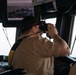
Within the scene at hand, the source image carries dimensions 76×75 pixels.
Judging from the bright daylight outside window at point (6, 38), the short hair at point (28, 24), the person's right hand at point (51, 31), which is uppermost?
the short hair at point (28, 24)

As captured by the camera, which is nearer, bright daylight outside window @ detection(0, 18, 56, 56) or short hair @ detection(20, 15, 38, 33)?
short hair @ detection(20, 15, 38, 33)

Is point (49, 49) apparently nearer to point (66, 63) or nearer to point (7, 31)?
point (66, 63)

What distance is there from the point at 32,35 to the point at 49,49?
11.2 inches

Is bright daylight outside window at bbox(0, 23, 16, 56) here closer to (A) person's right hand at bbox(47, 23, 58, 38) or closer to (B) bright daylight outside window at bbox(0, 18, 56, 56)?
(B) bright daylight outside window at bbox(0, 18, 56, 56)

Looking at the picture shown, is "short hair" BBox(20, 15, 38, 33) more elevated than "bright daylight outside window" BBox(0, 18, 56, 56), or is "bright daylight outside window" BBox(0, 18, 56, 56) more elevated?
"short hair" BBox(20, 15, 38, 33)

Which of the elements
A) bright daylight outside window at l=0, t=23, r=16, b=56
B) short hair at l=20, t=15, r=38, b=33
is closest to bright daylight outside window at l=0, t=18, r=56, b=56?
bright daylight outside window at l=0, t=23, r=16, b=56

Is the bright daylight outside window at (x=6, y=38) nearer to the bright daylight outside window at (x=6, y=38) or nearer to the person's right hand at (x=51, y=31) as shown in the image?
the bright daylight outside window at (x=6, y=38)

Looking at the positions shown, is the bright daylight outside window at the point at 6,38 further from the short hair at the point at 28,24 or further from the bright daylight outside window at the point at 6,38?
the short hair at the point at 28,24

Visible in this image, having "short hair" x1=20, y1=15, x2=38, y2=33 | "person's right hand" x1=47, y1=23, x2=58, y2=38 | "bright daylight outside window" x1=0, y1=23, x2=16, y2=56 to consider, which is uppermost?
"short hair" x1=20, y1=15, x2=38, y2=33

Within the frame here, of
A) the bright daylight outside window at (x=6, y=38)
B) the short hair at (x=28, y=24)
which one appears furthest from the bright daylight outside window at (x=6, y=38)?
the short hair at (x=28, y=24)

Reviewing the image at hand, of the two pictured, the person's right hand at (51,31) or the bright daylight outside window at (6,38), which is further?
the bright daylight outside window at (6,38)

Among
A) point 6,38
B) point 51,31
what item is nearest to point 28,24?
point 51,31

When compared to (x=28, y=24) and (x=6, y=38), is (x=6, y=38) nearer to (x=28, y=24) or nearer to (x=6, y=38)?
(x=6, y=38)

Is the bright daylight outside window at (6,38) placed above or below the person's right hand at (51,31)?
below
